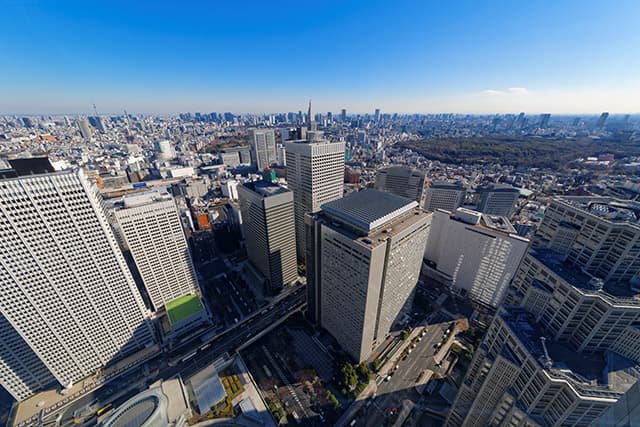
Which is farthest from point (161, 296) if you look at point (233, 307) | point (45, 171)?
point (45, 171)

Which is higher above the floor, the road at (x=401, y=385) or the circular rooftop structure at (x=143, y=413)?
the circular rooftop structure at (x=143, y=413)

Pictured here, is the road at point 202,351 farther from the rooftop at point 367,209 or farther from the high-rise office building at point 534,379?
the high-rise office building at point 534,379

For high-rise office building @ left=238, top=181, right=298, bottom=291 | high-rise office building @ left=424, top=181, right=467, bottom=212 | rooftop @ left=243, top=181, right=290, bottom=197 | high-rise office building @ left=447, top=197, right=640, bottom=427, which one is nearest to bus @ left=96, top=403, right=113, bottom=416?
high-rise office building @ left=238, top=181, right=298, bottom=291

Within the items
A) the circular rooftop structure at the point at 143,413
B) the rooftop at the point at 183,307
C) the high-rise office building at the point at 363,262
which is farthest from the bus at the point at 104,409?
the high-rise office building at the point at 363,262

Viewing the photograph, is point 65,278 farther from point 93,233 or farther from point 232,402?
point 232,402

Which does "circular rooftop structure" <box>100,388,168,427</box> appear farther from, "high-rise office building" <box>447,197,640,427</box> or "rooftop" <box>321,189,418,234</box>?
"high-rise office building" <box>447,197,640,427</box>
